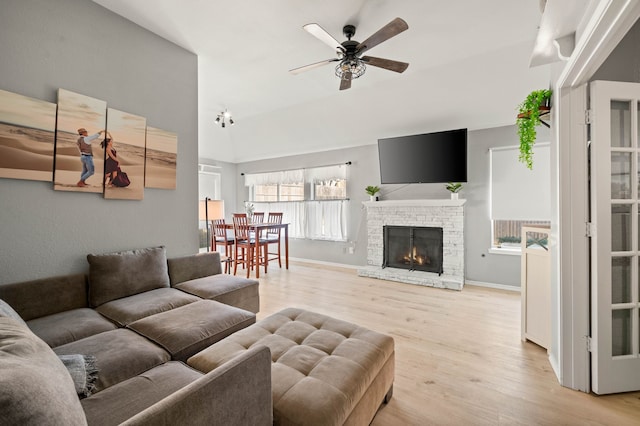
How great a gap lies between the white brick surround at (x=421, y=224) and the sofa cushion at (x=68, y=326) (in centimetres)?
380

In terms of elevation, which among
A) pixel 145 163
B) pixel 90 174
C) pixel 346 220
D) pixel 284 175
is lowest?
pixel 346 220

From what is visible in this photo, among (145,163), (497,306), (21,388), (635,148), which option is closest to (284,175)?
(145,163)

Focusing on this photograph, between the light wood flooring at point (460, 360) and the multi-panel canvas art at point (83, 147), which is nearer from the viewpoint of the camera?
the light wood flooring at point (460, 360)

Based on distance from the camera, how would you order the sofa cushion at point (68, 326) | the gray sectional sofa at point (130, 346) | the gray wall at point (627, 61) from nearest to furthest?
the gray sectional sofa at point (130, 346) < the sofa cushion at point (68, 326) < the gray wall at point (627, 61)

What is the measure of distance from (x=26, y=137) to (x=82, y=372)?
1.84 metres

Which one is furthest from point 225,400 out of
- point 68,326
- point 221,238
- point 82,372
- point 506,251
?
point 221,238

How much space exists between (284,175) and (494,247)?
171 inches

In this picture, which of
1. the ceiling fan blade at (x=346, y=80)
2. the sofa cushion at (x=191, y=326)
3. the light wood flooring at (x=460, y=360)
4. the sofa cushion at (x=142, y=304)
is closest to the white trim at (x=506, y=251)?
the light wood flooring at (x=460, y=360)

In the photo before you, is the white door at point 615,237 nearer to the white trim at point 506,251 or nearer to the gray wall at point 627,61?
the gray wall at point 627,61

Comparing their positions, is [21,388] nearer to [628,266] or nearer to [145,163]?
[145,163]

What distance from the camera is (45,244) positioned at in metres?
2.17

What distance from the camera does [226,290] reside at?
2.62m

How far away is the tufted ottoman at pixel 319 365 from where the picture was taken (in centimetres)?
120

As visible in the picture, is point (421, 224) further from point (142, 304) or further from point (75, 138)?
point (75, 138)
